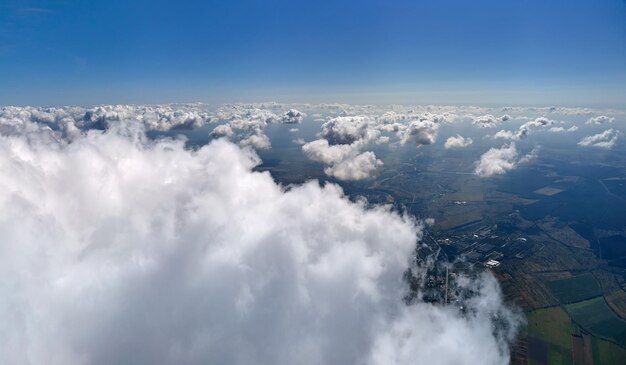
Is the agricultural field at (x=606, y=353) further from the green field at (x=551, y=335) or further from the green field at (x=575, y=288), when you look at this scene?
the green field at (x=575, y=288)

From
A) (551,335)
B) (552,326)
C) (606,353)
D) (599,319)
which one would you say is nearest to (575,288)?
(599,319)

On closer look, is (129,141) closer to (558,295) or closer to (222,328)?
(222,328)

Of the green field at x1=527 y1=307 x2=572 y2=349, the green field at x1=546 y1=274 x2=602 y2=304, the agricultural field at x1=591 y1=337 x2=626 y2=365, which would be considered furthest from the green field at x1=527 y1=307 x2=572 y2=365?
the green field at x1=546 y1=274 x2=602 y2=304

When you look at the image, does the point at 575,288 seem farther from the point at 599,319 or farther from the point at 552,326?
the point at 552,326

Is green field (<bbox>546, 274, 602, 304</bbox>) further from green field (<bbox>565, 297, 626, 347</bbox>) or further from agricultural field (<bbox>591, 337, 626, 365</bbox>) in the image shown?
agricultural field (<bbox>591, 337, 626, 365</bbox>)

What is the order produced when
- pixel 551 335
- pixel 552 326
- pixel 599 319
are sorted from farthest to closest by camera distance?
1. pixel 599 319
2. pixel 552 326
3. pixel 551 335

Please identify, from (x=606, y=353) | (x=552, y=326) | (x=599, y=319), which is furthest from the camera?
(x=599, y=319)
